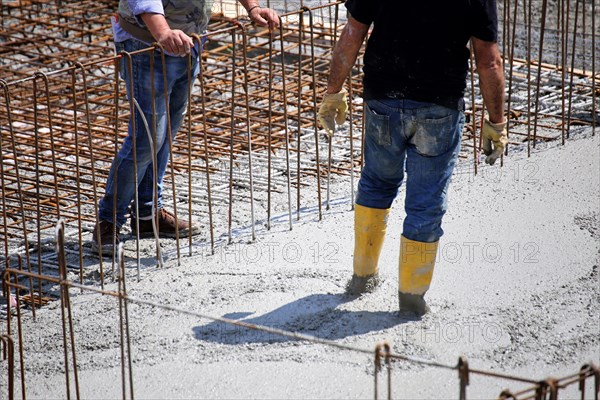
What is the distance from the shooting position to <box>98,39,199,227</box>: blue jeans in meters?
5.38

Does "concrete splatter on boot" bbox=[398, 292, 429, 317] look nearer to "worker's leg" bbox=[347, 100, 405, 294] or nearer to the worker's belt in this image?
"worker's leg" bbox=[347, 100, 405, 294]

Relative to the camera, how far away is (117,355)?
4.59 m

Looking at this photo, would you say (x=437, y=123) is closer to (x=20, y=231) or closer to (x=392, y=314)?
(x=392, y=314)

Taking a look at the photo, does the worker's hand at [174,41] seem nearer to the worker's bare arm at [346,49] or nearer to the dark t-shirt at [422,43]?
the worker's bare arm at [346,49]

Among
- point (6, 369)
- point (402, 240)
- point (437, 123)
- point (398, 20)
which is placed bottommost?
point (6, 369)

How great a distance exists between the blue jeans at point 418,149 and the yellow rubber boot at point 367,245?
7.9 inches

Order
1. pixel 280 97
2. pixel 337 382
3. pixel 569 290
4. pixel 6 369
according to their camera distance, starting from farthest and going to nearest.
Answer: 1. pixel 280 97
2. pixel 569 290
3. pixel 6 369
4. pixel 337 382

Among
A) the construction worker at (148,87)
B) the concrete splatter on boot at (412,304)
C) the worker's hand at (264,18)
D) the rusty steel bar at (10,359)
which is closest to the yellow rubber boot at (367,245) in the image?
the concrete splatter on boot at (412,304)

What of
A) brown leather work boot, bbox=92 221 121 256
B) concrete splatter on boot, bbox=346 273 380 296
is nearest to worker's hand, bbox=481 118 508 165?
concrete splatter on boot, bbox=346 273 380 296

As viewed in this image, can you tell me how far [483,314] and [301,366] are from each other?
3.26ft

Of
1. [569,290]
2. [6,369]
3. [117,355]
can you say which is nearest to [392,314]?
[569,290]

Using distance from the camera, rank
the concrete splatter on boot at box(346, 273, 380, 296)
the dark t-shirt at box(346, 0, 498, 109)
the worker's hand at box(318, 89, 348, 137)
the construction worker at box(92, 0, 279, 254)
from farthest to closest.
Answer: the construction worker at box(92, 0, 279, 254) < the concrete splatter on boot at box(346, 273, 380, 296) < the worker's hand at box(318, 89, 348, 137) < the dark t-shirt at box(346, 0, 498, 109)

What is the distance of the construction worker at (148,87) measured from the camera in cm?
530

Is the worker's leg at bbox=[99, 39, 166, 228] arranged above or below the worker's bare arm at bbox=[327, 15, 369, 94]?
below
